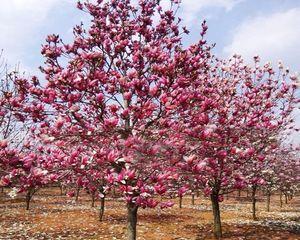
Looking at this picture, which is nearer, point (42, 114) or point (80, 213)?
point (42, 114)

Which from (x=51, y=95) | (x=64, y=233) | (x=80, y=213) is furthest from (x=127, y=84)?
(x=80, y=213)

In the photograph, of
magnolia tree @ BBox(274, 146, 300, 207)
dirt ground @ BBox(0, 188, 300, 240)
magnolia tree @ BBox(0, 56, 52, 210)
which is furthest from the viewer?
magnolia tree @ BBox(274, 146, 300, 207)

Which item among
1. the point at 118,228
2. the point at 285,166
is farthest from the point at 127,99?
the point at 285,166

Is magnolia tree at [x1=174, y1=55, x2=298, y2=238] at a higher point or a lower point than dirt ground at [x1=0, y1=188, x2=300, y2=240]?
higher

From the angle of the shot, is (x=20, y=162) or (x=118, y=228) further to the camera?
(x=118, y=228)

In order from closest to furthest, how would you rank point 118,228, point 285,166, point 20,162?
point 20,162 → point 118,228 → point 285,166

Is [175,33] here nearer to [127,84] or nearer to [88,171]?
[127,84]

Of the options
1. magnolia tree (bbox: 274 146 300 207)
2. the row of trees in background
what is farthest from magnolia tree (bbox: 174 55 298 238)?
magnolia tree (bbox: 274 146 300 207)

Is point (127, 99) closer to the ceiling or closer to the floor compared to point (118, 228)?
closer to the ceiling

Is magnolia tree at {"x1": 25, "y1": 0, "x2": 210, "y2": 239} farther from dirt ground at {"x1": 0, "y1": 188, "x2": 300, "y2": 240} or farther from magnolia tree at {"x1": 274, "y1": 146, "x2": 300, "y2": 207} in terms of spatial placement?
magnolia tree at {"x1": 274, "y1": 146, "x2": 300, "y2": 207}

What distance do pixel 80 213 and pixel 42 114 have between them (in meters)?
25.0

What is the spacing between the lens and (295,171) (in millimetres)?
52219

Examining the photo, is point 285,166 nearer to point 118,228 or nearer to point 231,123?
point 118,228

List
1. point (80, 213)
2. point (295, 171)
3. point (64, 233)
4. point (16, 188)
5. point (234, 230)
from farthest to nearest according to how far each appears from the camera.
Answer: point (295, 171)
point (80, 213)
point (234, 230)
point (64, 233)
point (16, 188)
